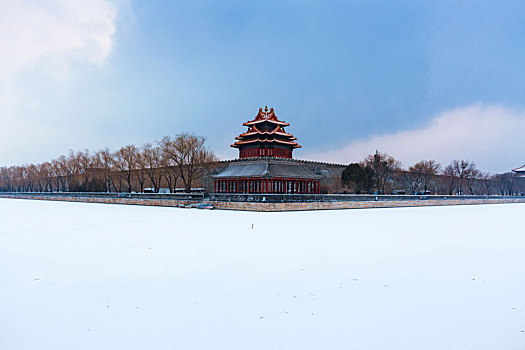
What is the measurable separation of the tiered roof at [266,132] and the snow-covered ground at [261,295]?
26.0m

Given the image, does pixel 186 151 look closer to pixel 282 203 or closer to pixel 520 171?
pixel 282 203

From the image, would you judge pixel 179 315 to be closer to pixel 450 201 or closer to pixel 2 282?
pixel 2 282

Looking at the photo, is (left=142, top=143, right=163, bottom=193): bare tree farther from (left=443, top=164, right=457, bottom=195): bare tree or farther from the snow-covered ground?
(left=443, top=164, right=457, bottom=195): bare tree

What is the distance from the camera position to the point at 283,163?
35562 millimetres

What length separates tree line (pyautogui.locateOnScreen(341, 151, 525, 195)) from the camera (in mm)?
40844

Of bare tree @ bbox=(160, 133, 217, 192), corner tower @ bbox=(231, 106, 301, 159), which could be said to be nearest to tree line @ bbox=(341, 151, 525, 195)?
corner tower @ bbox=(231, 106, 301, 159)

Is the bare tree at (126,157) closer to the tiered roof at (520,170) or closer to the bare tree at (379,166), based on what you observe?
the bare tree at (379,166)

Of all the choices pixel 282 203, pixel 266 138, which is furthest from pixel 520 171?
pixel 282 203

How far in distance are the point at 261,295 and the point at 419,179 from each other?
51590 millimetres

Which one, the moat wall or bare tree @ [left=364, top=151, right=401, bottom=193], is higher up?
bare tree @ [left=364, top=151, right=401, bottom=193]

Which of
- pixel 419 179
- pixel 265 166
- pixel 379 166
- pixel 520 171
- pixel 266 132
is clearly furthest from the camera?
pixel 520 171

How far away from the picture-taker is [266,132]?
35406 millimetres

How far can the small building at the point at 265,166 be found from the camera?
32219mm

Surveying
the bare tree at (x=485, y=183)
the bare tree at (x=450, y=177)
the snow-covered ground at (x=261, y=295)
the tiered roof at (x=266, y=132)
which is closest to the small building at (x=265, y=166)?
the tiered roof at (x=266, y=132)
